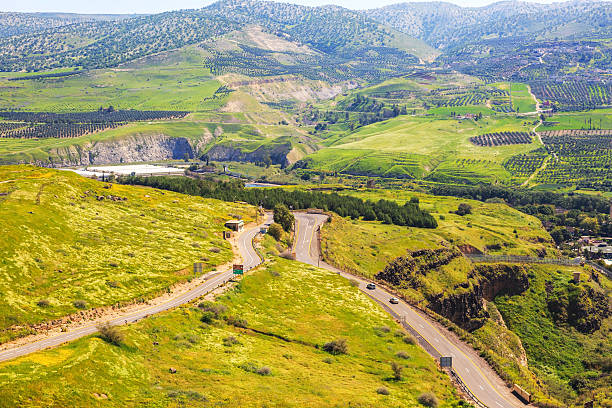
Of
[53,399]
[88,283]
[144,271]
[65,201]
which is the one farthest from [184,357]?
[65,201]

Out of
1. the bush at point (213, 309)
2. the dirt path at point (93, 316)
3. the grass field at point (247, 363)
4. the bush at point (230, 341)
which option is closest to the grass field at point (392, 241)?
the grass field at point (247, 363)

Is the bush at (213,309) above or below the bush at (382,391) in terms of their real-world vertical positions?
above

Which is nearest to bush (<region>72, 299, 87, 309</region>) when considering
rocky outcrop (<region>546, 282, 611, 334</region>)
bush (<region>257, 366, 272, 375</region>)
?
bush (<region>257, 366, 272, 375</region>)

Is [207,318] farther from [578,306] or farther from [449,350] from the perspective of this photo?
[578,306]

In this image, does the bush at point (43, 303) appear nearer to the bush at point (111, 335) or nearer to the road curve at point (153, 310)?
the road curve at point (153, 310)

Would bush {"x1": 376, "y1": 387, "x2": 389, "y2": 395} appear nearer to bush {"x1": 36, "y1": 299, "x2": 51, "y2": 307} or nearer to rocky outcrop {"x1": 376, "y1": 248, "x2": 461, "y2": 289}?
bush {"x1": 36, "y1": 299, "x2": 51, "y2": 307}

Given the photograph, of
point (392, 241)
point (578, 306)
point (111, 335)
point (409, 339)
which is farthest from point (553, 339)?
point (111, 335)

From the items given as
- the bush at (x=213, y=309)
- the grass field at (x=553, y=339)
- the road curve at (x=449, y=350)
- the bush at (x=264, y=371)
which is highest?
the bush at (x=213, y=309)
